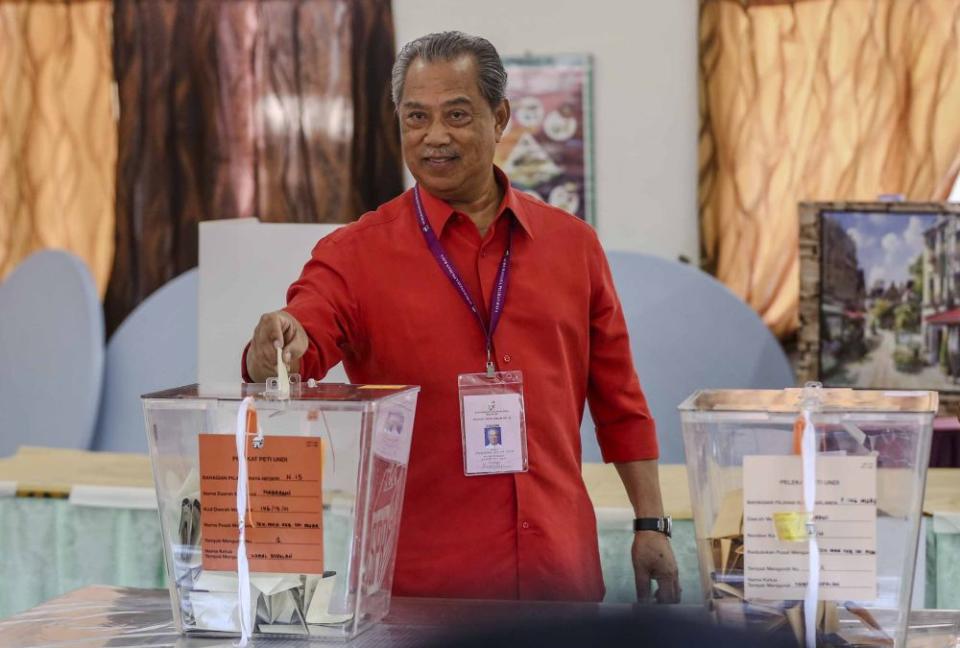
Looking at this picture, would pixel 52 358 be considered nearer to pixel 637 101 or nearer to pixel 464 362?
pixel 637 101

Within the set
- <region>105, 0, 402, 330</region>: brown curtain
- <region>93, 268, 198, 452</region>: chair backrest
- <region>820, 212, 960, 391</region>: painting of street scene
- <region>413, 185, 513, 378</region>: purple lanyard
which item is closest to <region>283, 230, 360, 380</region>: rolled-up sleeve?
<region>413, 185, 513, 378</region>: purple lanyard

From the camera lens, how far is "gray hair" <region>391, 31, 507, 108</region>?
1601 millimetres

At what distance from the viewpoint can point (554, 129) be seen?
4410 millimetres

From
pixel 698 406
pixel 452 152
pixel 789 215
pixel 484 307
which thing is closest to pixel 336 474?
pixel 698 406

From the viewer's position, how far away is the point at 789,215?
13.8 feet

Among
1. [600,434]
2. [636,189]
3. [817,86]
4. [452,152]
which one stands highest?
[817,86]

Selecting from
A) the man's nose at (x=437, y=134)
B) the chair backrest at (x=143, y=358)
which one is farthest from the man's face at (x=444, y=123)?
the chair backrest at (x=143, y=358)

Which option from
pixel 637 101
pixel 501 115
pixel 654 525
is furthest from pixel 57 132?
pixel 654 525

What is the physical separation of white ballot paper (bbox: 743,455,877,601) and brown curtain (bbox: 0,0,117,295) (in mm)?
4006

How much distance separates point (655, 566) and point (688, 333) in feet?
6.52

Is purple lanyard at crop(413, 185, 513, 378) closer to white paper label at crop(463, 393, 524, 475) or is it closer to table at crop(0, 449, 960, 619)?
white paper label at crop(463, 393, 524, 475)

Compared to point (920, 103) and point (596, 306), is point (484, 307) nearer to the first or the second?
point (596, 306)

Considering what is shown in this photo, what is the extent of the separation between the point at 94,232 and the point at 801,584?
4109 mm

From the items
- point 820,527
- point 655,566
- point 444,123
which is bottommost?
point 655,566
